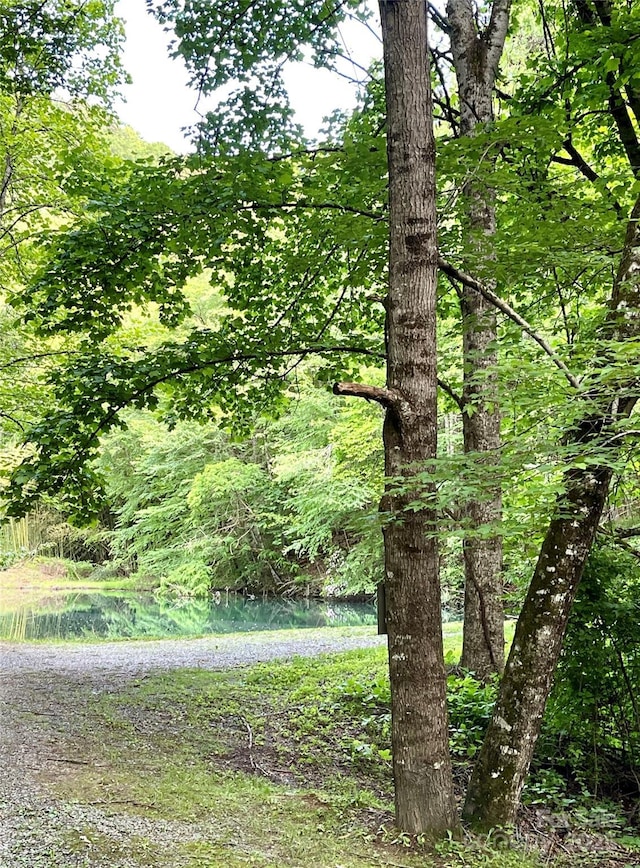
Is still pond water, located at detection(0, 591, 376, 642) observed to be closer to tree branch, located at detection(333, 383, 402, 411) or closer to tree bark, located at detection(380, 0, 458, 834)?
tree bark, located at detection(380, 0, 458, 834)

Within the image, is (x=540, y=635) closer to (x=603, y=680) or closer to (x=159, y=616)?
(x=603, y=680)

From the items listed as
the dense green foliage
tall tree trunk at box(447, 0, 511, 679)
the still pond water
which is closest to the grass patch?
tall tree trunk at box(447, 0, 511, 679)

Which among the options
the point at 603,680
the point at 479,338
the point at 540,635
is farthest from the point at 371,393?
the point at 479,338

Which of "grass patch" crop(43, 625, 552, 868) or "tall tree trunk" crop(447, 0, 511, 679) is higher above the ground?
"tall tree trunk" crop(447, 0, 511, 679)

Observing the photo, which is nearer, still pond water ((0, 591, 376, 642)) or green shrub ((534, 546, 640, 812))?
green shrub ((534, 546, 640, 812))

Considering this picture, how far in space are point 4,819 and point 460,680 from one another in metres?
3.56

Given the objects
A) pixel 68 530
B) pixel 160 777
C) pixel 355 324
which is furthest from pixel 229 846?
pixel 68 530

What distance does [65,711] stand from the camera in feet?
16.9

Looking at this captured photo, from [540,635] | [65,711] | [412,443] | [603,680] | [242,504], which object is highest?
[242,504]

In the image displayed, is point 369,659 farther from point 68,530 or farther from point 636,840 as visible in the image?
point 68,530

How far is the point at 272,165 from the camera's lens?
4.59 metres

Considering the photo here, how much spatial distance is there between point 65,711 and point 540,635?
402cm

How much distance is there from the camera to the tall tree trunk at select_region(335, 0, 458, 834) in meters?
2.99

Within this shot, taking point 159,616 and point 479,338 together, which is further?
point 159,616
